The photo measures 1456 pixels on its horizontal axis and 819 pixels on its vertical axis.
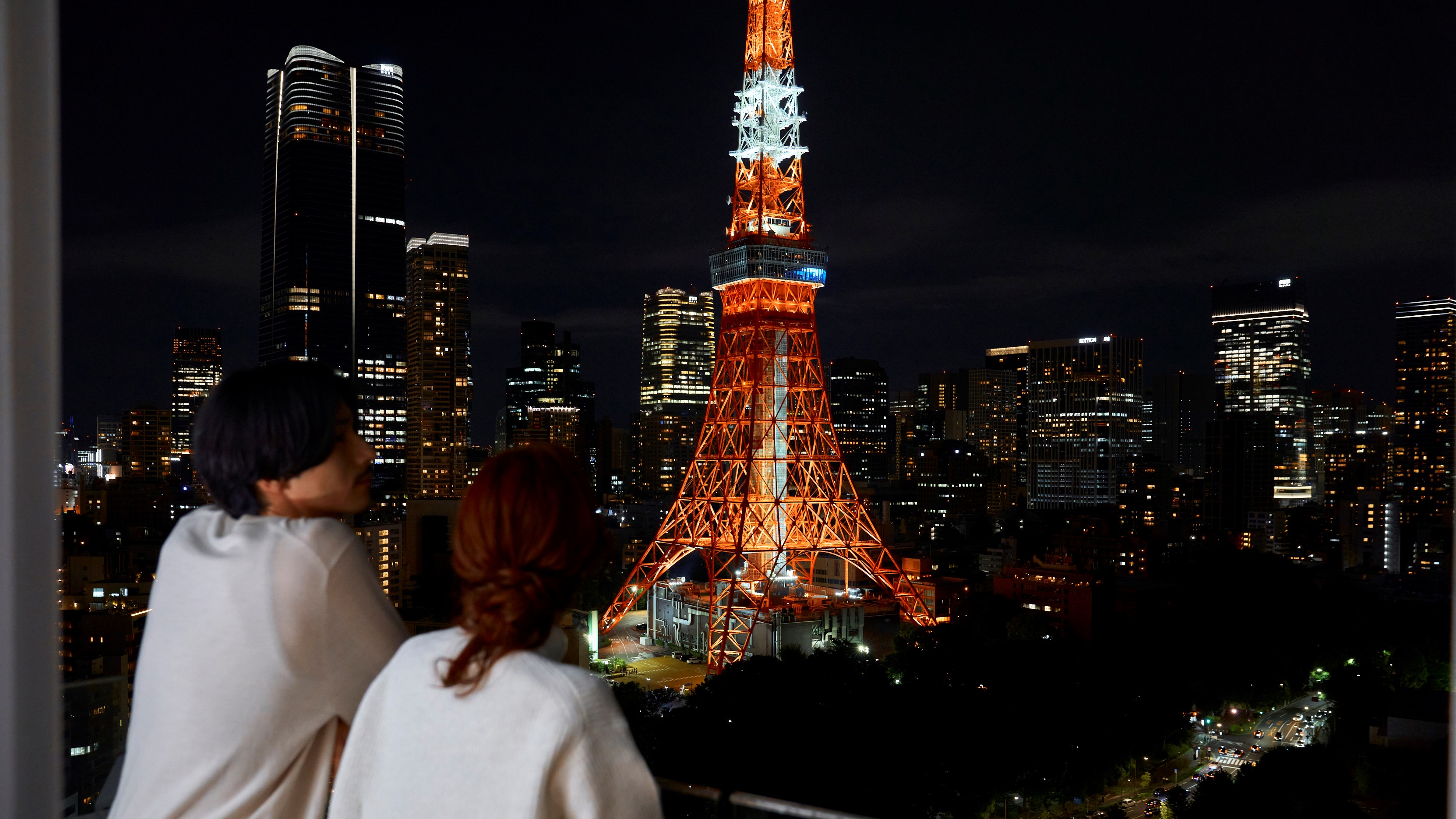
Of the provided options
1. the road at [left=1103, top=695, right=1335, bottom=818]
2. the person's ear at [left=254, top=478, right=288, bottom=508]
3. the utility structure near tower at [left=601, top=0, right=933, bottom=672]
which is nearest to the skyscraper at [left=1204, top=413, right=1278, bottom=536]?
the road at [left=1103, top=695, right=1335, bottom=818]

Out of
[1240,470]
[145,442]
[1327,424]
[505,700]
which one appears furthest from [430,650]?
[1327,424]

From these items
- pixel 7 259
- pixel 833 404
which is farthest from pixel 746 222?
pixel 833 404

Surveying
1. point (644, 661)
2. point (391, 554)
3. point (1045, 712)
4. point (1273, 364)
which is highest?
point (1273, 364)

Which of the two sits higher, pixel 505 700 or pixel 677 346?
pixel 677 346

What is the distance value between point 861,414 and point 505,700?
41.4m

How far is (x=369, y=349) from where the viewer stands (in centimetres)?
1638

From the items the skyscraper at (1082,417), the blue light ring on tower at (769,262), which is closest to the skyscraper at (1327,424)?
the skyscraper at (1082,417)

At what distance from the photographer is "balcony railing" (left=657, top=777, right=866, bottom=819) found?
128cm

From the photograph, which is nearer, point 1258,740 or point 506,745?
point 506,745

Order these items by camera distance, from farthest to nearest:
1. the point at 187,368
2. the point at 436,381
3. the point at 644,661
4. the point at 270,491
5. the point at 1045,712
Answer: the point at 436,381 → the point at 644,661 → the point at 1045,712 → the point at 187,368 → the point at 270,491

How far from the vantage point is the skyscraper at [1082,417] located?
35688mm

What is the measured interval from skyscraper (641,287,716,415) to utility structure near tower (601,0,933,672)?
1471cm

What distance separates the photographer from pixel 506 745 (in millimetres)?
701

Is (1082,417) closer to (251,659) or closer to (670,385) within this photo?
(670,385)
